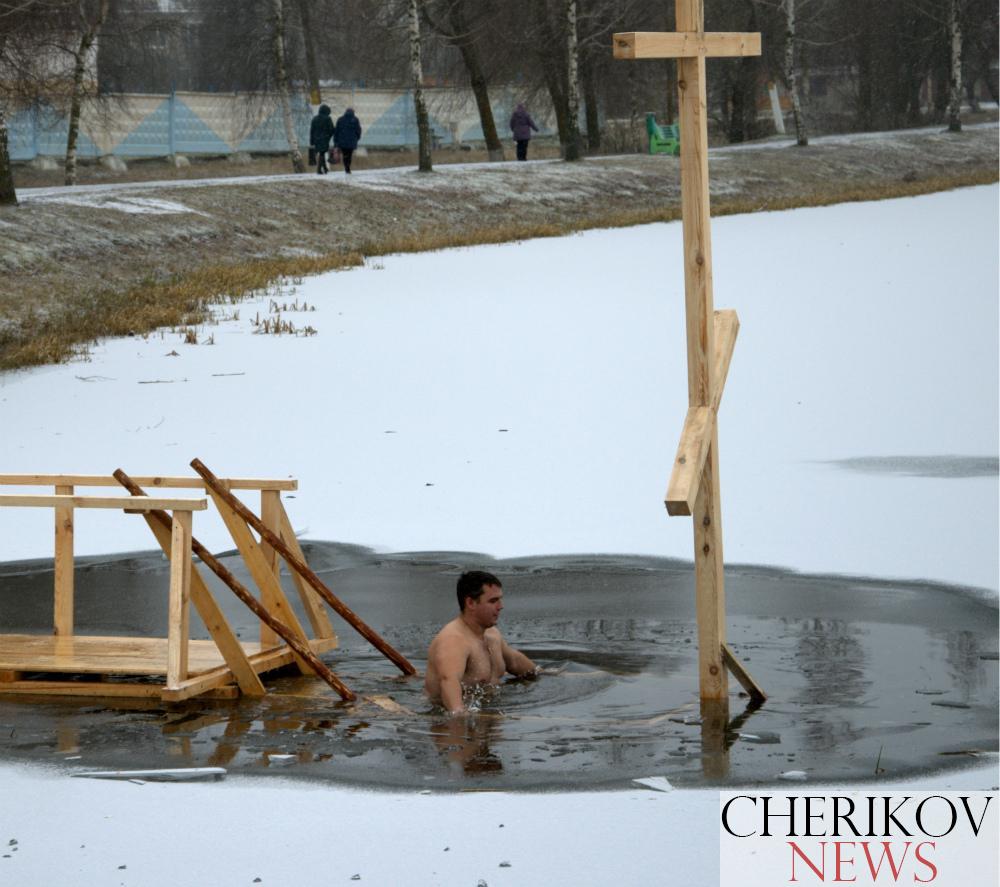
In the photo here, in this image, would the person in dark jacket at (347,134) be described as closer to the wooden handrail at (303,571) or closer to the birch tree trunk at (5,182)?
the birch tree trunk at (5,182)

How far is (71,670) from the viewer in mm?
8211

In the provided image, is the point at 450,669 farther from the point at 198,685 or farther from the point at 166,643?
the point at 166,643

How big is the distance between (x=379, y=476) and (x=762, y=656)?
5122mm

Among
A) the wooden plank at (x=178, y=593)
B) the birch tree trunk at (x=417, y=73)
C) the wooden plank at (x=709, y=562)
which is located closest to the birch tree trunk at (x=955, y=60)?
the birch tree trunk at (x=417, y=73)

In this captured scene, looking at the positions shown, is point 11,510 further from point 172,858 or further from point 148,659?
point 172,858

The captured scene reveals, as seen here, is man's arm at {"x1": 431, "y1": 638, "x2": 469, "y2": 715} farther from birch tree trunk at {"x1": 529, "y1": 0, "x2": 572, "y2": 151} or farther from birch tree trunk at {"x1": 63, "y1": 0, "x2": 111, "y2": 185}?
birch tree trunk at {"x1": 529, "y1": 0, "x2": 572, "y2": 151}

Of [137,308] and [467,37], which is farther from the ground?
[467,37]

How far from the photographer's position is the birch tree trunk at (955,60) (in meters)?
51.9

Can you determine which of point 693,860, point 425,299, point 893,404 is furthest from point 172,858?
point 425,299

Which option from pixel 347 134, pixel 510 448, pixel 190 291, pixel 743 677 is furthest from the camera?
pixel 347 134

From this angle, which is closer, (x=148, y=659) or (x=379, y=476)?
(x=148, y=659)

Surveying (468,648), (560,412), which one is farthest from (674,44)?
(560,412)

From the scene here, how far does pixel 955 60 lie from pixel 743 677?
4738cm

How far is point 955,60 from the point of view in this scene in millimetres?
51562
